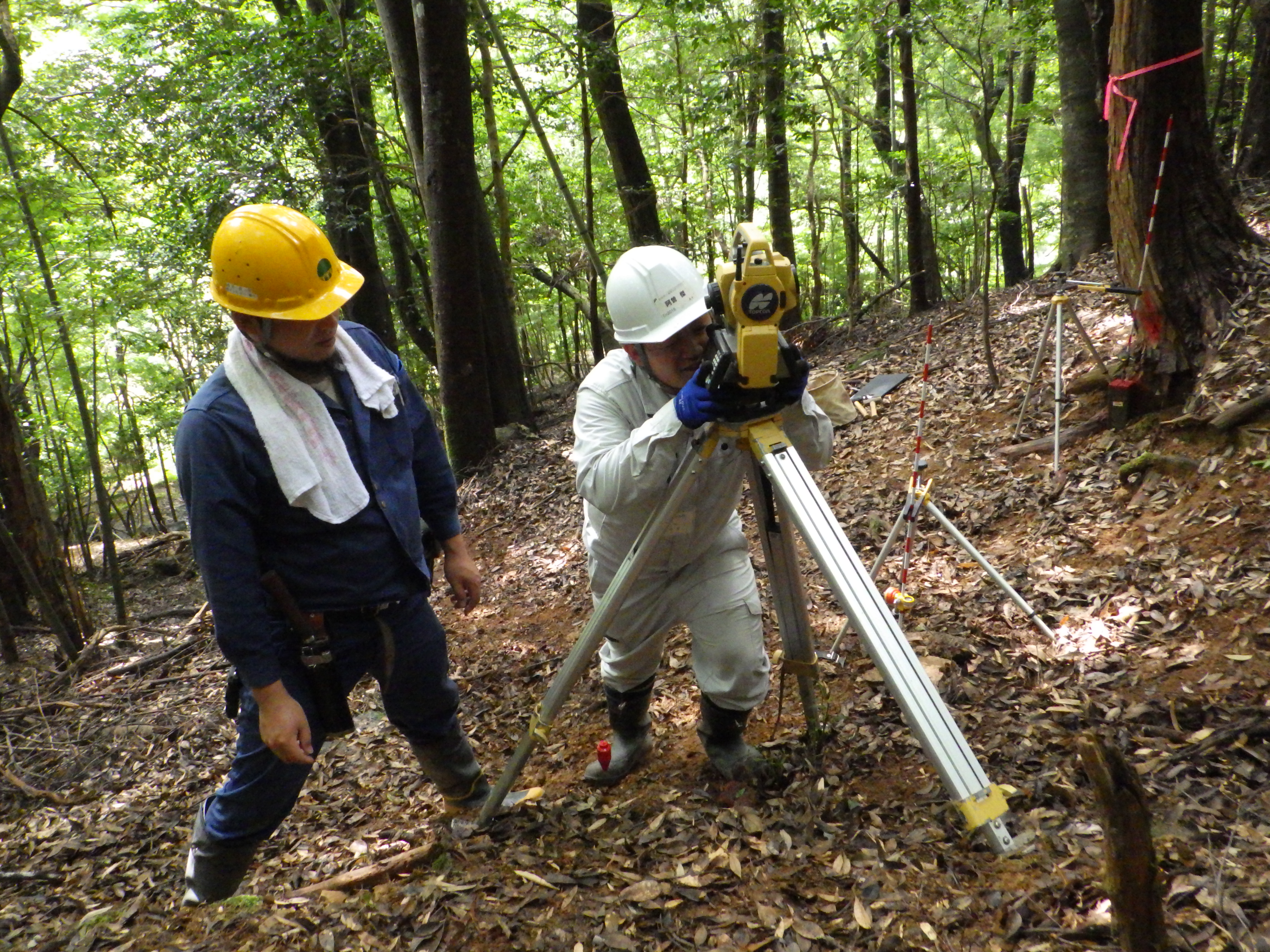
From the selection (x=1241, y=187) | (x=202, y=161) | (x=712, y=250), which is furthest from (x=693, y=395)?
(x=712, y=250)

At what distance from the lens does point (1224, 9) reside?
1227 centimetres

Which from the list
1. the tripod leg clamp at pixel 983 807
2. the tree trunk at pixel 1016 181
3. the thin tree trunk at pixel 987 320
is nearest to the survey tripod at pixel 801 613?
the tripod leg clamp at pixel 983 807

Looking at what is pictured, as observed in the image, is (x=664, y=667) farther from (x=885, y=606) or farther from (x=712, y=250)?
(x=712, y=250)

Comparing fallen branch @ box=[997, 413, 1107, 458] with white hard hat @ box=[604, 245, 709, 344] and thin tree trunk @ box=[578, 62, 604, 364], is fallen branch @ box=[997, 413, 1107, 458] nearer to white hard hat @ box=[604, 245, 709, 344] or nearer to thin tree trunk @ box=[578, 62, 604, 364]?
white hard hat @ box=[604, 245, 709, 344]

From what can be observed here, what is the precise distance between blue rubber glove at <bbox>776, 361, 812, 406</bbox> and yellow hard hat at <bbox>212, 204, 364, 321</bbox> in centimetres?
136

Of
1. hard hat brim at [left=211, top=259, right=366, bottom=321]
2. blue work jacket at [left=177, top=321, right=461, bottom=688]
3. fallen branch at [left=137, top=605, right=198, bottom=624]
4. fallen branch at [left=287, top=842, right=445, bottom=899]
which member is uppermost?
hard hat brim at [left=211, top=259, right=366, bottom=321]

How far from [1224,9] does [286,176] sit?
13705 mm

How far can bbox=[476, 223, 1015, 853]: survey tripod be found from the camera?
65.5 inches

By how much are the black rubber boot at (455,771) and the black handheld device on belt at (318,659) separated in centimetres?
49

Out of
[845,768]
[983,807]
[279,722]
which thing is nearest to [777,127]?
[845,768]

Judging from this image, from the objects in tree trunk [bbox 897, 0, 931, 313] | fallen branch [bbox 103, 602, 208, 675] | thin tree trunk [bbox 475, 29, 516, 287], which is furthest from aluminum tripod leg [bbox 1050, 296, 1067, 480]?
thin tree trunk [bbox 475, 29, 516, 287]

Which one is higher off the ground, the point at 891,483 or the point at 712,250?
the point at 712,250

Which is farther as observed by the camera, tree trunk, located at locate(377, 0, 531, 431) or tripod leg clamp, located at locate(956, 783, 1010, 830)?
tree trunk, located at locate(377, 0, 531, 431)

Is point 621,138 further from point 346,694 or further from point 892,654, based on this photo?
point 892,654
